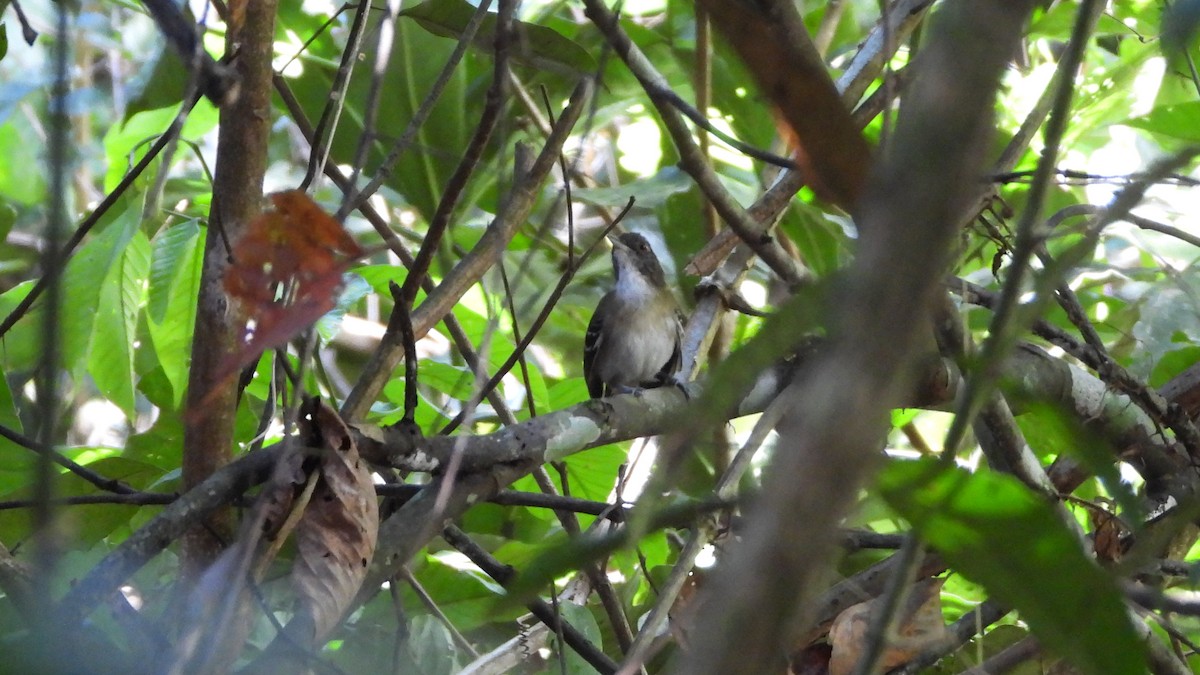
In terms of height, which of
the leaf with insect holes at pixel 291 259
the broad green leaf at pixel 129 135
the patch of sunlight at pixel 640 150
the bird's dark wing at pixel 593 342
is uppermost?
the patch of sunlight at pixel 640 150

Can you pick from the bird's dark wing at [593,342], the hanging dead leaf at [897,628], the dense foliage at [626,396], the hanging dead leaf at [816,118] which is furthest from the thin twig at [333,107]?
the bird's dark wing at [593,342]

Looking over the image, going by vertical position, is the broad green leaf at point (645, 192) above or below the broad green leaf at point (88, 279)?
above

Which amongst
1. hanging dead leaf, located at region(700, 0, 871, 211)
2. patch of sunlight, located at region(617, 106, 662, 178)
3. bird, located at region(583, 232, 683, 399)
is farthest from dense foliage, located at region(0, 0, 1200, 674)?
patch of sunlight, located at region(617, 106, 662, 178)

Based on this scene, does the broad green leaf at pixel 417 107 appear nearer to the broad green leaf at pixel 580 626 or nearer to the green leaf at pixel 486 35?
the green leaf at pixel 486 35

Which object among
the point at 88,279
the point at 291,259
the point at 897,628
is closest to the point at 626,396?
the point at 897,628

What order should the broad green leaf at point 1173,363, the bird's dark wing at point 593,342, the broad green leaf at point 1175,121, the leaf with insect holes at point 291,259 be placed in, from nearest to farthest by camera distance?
the leaf with insect holes at point 291,259, the broad green leaf at point 1173,363, the broad green leaf at point 1175,121, the bird's dark wing at point 593,342

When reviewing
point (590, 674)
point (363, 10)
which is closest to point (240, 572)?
point (363, 10)

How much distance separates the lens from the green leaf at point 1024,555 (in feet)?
2.95

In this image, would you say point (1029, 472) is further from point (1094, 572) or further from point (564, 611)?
point (1094, 572)

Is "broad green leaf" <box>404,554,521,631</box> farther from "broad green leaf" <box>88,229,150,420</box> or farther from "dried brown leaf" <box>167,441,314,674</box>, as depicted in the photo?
"dried brown leaf" <box>167,441,314,674</box>

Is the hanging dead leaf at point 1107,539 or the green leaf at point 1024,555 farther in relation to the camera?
the hanging dead leaf at point 1107,539

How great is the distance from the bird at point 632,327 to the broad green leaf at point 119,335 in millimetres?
2595

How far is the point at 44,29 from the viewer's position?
6.90m

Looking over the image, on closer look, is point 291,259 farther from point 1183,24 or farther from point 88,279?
point 88,279
